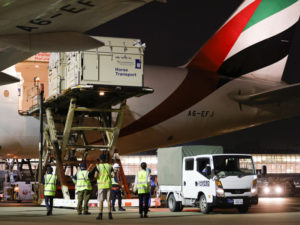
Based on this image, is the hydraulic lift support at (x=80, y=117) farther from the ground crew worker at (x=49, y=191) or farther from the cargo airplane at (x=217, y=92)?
the ground crew worker at (x=49, y=191)

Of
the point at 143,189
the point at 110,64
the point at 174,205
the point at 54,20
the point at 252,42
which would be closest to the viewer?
the point at 54,20

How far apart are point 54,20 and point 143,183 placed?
8155mm

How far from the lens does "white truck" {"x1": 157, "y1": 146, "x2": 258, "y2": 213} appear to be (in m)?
17.6

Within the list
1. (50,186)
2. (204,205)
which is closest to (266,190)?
(204,205)

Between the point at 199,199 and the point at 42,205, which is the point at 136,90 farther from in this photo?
the point at 42,205

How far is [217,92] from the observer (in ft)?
88.8

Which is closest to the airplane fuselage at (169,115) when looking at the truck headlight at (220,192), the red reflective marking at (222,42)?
the red reflective marking at (222,42)

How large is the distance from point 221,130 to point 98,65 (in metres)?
9.73

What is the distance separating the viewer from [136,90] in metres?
20.7

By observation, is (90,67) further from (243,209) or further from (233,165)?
(243,209)

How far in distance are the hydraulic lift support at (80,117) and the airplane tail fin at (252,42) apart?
6.92 m

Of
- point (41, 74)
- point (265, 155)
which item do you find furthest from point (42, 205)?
point (265, 155)

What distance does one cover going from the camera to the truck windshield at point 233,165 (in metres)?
18.2

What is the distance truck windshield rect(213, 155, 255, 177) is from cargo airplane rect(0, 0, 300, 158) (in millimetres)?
6040
